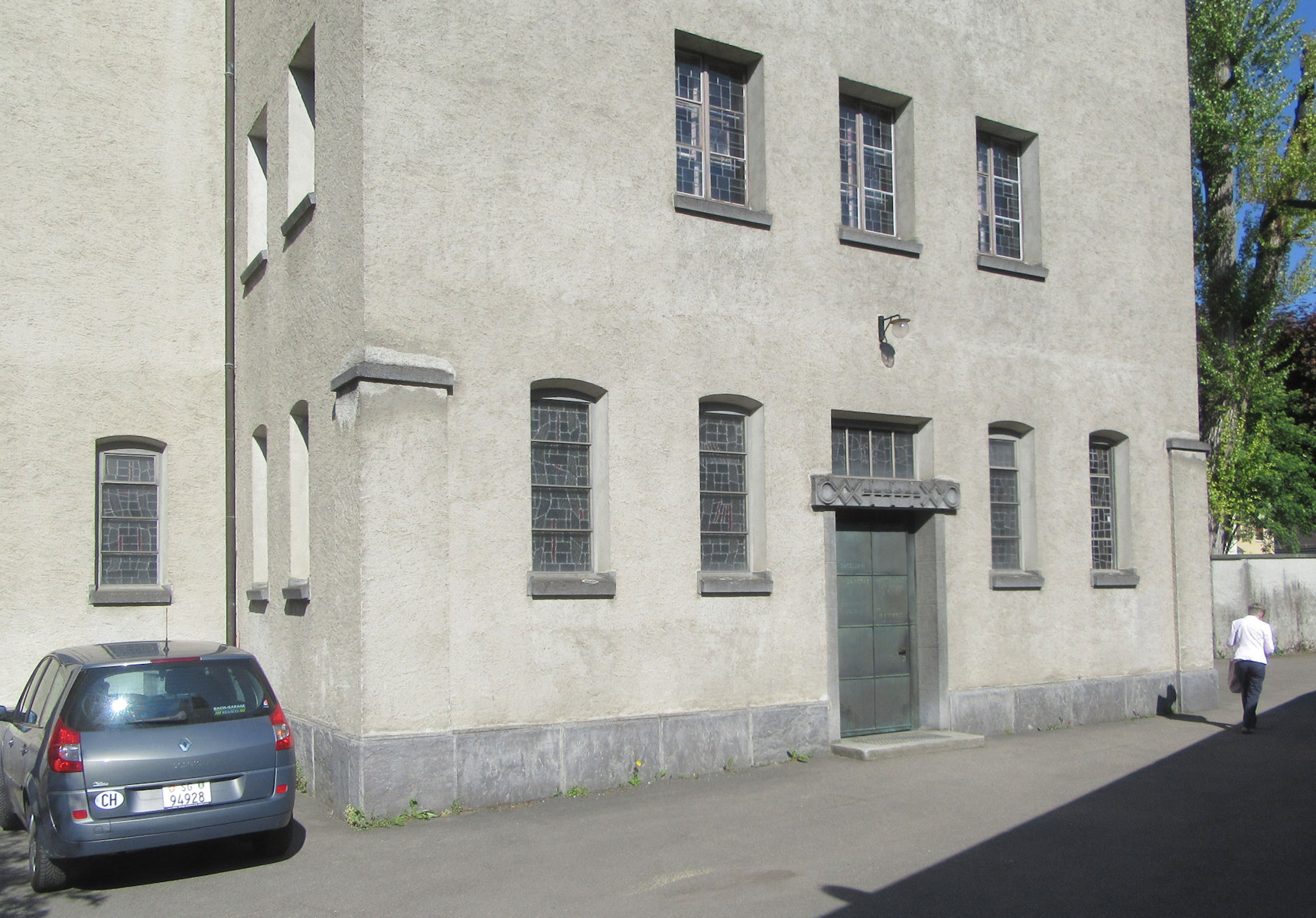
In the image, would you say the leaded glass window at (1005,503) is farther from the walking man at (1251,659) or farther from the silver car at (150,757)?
the silver car at (150,757)

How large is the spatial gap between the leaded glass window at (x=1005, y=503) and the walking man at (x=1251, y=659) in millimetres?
2755

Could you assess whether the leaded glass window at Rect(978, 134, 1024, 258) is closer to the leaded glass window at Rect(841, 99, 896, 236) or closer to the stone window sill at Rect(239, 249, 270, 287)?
the leaded glass window at Rect(841, 99, 896, 236)

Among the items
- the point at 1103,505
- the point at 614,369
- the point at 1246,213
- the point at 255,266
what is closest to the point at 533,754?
the point at 614,369

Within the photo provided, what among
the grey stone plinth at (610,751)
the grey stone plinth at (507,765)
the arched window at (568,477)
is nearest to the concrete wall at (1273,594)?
the grey stone plinth at (610,751)

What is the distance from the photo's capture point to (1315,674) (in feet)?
67.6

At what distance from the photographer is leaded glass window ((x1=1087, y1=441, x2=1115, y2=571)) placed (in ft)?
49.4

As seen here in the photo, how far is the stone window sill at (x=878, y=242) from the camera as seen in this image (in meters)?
12.5

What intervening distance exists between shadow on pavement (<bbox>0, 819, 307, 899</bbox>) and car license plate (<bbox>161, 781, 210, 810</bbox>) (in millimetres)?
689

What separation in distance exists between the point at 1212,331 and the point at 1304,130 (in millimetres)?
4609

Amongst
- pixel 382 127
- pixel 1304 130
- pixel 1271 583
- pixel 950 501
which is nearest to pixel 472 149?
pixel 382 127

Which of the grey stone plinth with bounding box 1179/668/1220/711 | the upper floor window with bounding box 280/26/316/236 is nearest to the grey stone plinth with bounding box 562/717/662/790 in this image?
the upper floor window with bounding box 280/26/316/236

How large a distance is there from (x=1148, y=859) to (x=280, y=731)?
19.5 ft

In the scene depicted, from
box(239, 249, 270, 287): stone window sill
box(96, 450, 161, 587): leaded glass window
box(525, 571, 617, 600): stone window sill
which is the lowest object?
box(525, 571, 617, 600): stone window sill

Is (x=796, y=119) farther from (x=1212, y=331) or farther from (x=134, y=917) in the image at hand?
(x=1212, y=331)
